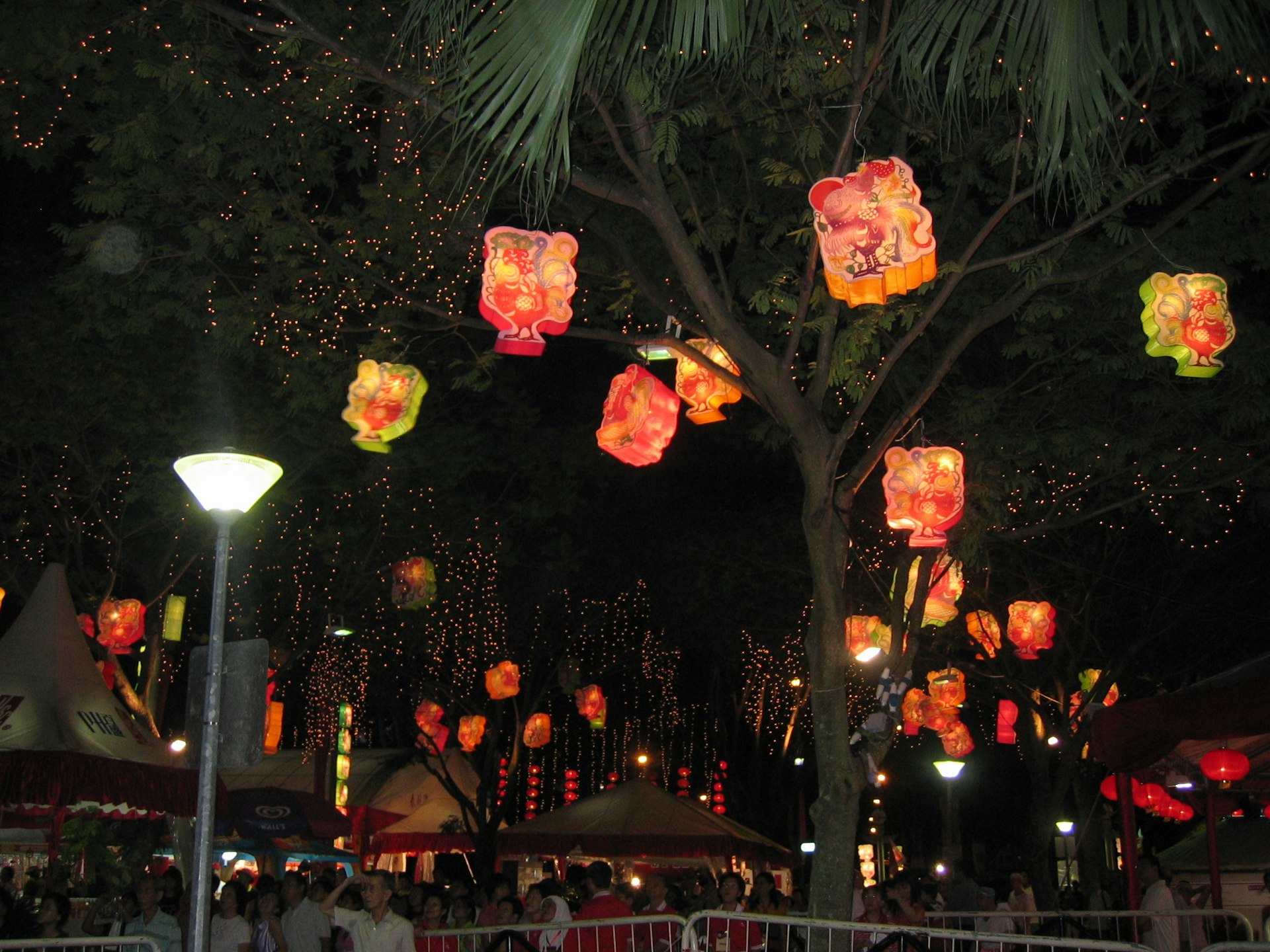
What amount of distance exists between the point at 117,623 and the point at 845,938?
1163cm

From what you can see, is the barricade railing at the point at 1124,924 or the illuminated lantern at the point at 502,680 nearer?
the barricade railing at the point at 1124,924

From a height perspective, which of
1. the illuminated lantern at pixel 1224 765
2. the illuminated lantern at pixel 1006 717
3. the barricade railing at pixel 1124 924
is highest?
the illuminated lantern at pixel 1006 717

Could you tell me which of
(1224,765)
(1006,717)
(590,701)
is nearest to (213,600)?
(1224,765)

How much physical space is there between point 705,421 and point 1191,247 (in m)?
4.58

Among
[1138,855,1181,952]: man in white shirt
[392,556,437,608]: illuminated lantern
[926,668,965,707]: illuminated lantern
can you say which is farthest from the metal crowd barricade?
[926,668,965,707]: illuminated lantern

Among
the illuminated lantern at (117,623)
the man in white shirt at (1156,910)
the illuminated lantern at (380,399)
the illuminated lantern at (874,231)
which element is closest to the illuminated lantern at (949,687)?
the man in white shirt at (1156,910)

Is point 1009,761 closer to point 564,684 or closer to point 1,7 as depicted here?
point 564,684

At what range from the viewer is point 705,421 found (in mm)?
10352

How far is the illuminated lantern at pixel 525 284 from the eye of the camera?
8.67m

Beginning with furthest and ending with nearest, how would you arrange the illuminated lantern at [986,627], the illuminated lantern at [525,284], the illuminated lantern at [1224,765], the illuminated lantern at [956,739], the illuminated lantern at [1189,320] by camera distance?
the illuminated lantern at [956,739]
the illuminated lantern at [986,627]
the illuminated lantern at [1224,765]
the illuminated lantern at [1189,320]
the illuminated lantern at [525,284]

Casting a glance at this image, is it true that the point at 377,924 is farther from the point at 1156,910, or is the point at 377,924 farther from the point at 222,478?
the point at 1156,910

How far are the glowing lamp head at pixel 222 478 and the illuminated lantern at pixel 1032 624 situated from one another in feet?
39.7

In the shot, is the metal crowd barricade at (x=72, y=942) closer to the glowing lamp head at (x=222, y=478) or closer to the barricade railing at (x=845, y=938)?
the glowing lamp head at (x=222, y=478)

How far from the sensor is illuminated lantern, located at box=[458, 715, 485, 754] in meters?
25.0
